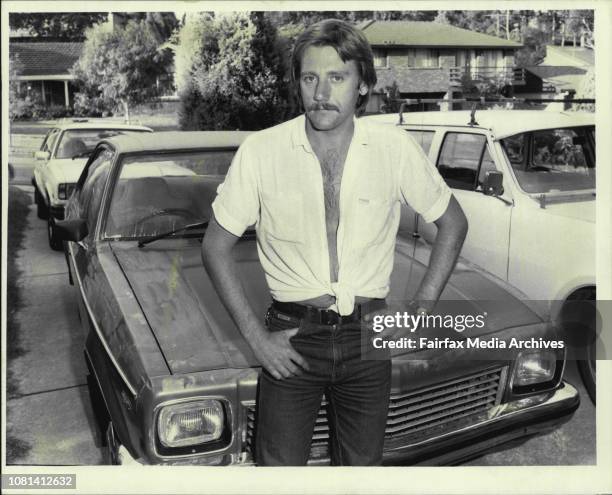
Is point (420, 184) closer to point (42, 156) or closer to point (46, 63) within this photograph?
point (46, 63)

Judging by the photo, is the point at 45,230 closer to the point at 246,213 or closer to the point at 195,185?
the point at 195,185

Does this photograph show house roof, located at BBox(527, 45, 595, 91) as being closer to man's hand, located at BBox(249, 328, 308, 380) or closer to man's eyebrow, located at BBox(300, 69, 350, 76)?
man's eyebrow, located at BBox(300, 69, 350, 76)

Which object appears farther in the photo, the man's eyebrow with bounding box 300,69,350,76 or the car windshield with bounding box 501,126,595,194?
the car windshield with bounding box 501,126,595,194

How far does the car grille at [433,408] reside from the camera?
2217mm

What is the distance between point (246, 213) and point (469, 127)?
262 cm

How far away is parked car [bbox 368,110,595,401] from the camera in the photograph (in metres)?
3.27

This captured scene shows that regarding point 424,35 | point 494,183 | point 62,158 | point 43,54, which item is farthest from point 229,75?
point 494,183

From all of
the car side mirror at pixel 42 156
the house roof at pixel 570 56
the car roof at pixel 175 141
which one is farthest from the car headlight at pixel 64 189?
the house roof at pixel 570 56

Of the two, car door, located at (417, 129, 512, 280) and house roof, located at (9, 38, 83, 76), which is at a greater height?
house roof, located at (9, 38, 83, 76)

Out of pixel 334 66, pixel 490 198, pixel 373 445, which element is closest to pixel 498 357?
pixel 373 445

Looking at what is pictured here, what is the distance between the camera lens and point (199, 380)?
2.07m

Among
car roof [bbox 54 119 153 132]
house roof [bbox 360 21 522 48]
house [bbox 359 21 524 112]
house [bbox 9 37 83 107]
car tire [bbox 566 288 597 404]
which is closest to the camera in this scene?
house [bbox 9 37 83 107]

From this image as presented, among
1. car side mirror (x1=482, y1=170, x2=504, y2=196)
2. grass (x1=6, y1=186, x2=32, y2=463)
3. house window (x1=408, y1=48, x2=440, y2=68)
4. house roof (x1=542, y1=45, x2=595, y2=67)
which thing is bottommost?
grass (x1=6, y1=186, x2=32, y2=463)

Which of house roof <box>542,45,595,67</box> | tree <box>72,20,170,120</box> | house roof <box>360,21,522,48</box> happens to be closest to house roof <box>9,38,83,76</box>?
tree <box>72,20,170,120</box>
